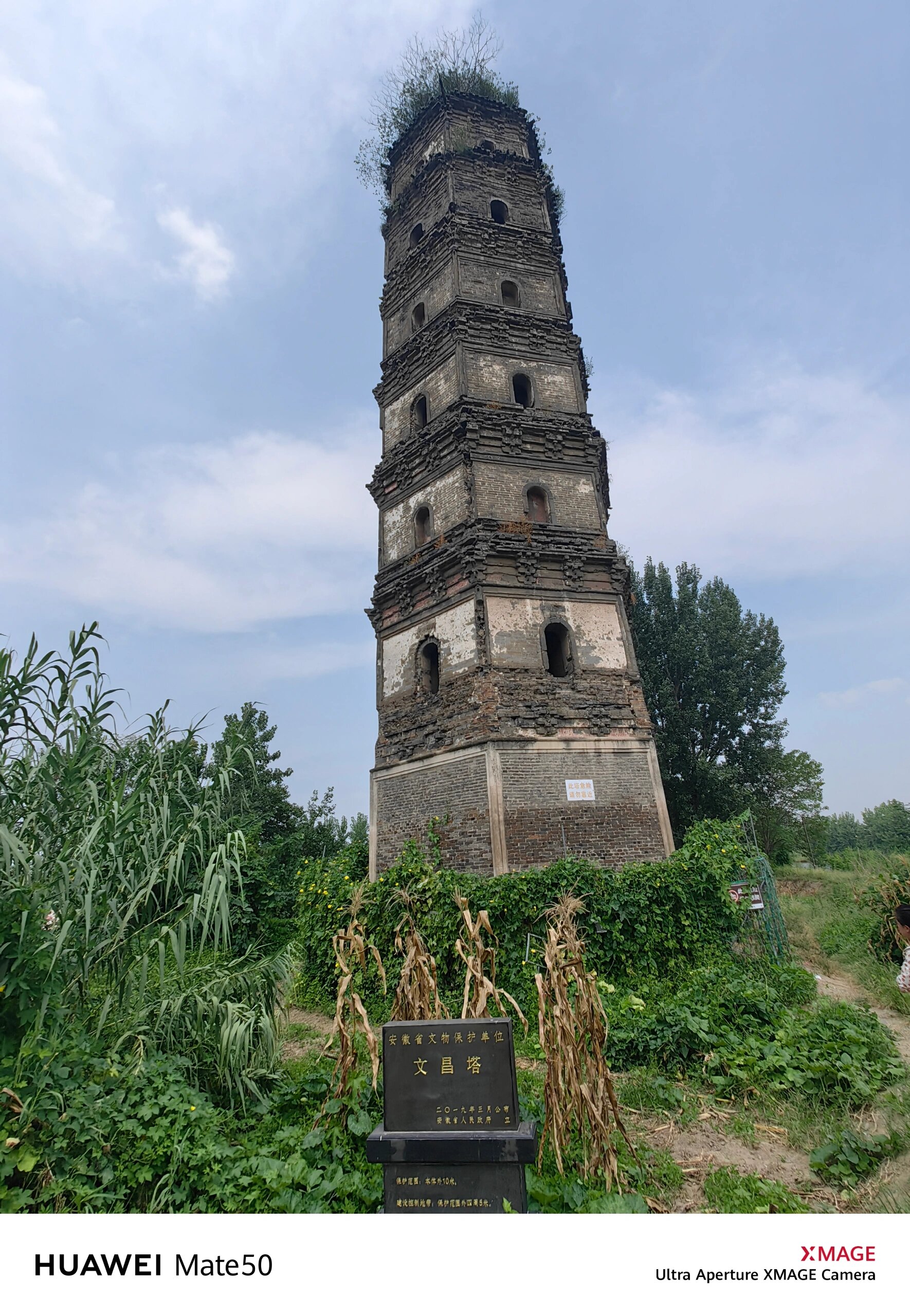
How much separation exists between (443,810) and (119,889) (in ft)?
18.8

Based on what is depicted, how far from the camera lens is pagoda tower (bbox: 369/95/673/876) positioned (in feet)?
33.3

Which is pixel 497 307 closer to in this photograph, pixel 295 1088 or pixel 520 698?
pixel 520 698

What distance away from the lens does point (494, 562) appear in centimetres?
1141

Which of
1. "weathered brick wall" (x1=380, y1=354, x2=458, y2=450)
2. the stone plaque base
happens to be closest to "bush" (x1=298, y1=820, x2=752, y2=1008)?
the stone plaque base

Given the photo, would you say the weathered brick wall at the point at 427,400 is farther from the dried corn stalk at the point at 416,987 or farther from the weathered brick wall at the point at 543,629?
the dried corn stalk at the point at 416,987

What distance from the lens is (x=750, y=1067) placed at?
242 inches

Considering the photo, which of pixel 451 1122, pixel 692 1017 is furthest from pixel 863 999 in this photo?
pixel 451 1122

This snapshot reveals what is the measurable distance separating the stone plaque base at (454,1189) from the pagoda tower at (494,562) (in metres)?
5.67

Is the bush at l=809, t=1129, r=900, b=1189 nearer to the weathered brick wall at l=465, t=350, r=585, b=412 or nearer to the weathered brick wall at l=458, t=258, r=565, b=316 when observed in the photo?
the weathered brick wall at l=465, t=350, r=585, b=412

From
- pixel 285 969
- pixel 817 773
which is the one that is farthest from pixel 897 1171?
pixel 817 773

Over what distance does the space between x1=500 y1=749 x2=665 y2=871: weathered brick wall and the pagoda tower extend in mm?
26

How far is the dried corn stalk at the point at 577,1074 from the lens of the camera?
4.29 m

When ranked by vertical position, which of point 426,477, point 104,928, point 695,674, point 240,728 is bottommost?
point 104,928

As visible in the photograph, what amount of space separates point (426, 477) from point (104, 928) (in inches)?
386
